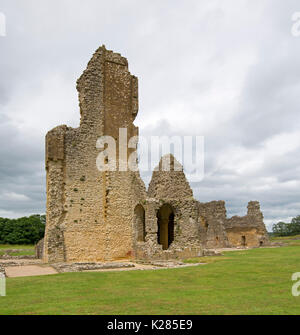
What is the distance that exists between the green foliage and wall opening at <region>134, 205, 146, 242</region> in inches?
1262

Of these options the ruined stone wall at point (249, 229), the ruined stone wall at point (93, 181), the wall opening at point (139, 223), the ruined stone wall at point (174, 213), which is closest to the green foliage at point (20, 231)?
the ruined stone wall at point (249, 229)

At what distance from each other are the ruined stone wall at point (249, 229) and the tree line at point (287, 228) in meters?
29.9

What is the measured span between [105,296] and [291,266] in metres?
6.91

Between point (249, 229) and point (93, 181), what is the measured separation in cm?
2051

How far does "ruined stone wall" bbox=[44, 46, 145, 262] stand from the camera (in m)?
18.0

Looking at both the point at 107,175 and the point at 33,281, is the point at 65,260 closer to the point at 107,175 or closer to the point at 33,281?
the point at 107,175

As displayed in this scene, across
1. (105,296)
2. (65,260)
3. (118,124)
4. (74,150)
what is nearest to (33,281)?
(105,296)

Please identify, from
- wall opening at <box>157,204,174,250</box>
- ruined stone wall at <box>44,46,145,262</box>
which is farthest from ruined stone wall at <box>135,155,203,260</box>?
wall opening at <box>157,204,174,250</box>

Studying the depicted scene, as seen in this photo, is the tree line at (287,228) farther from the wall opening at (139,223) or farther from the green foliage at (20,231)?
the wall opening at (139,223)

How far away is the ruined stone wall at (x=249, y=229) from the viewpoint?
1313 inches

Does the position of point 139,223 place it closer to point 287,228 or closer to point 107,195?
point 107,195

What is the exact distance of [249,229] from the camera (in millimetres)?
34188

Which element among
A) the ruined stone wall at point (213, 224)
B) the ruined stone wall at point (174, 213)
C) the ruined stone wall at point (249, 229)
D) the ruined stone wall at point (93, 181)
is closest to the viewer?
the ruined stone wall at point (174, 213)

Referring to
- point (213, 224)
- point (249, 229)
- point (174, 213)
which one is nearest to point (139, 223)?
point (174, 213)
